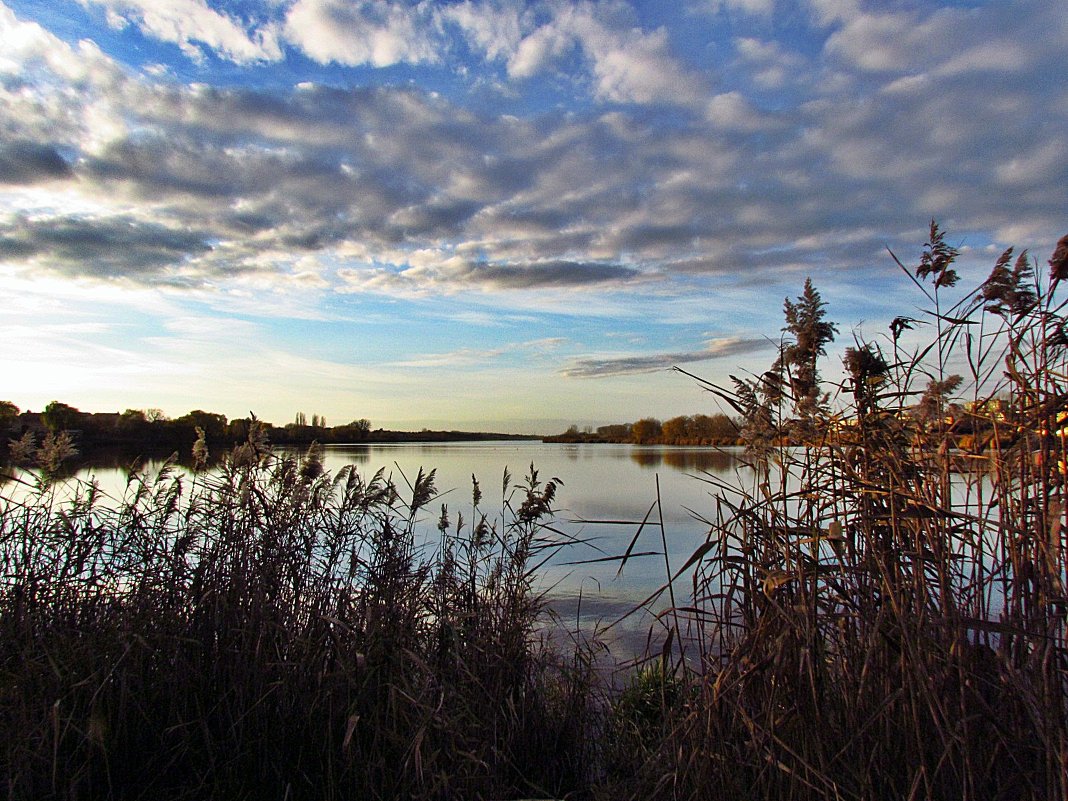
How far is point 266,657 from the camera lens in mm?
3441

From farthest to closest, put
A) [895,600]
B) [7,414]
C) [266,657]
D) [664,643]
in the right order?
1. [7,414]
2. [266,657]
3. [664,643]
4. [895,600]

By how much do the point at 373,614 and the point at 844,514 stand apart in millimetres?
2603

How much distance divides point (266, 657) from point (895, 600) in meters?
3.00

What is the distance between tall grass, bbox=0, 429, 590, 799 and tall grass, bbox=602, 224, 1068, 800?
111cm

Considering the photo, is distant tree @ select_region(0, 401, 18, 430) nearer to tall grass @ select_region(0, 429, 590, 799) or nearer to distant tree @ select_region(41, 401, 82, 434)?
distant tree @ select_region(41, 401, 82, 434)

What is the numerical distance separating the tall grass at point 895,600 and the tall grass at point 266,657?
1.11 metres

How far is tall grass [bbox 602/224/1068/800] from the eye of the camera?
205cm

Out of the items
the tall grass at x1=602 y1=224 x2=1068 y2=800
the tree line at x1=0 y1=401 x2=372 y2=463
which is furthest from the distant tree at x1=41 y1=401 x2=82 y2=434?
the tall grass at x1=602 y1=224 x2=1068 y2=800

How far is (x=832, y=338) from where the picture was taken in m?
2.54

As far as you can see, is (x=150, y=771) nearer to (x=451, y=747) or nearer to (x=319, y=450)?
(x=451, y=747)

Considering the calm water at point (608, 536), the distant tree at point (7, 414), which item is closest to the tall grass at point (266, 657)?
the calm water at point (608, 536)

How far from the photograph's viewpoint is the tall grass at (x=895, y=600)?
2053mm

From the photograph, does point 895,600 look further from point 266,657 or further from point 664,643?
point 266,657

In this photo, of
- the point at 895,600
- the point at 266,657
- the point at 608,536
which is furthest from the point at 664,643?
the point at 608,536
